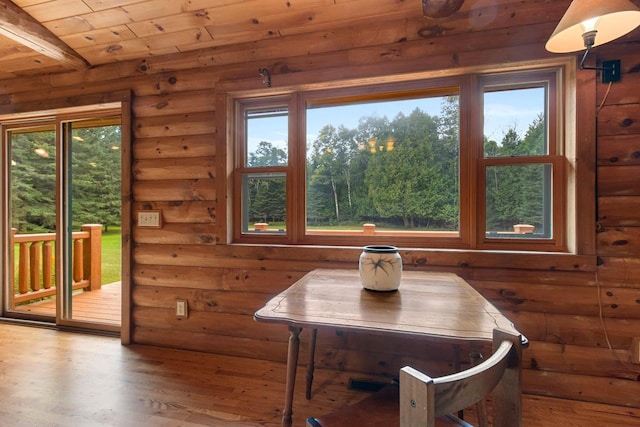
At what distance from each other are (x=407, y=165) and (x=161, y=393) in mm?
2037

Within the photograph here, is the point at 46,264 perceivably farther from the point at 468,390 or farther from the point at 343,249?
the point at 468,390

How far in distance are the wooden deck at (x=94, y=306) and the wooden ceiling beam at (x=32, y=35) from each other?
6.62 feet

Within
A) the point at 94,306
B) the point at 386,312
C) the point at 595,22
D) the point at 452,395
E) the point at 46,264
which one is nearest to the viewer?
the point at 452,395

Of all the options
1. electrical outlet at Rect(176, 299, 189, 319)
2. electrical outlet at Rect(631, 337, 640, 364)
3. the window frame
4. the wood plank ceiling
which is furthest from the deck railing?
electrical outlet at Rect(631, 337, 640, 364)

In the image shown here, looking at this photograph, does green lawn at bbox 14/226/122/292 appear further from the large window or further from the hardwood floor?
the large window

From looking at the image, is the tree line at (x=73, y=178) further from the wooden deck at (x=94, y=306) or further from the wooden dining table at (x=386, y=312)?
the wooden dining table at (x=386, y=312)

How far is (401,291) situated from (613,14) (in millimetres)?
1403

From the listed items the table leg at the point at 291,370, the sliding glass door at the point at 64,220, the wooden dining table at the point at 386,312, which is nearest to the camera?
the wooden dining table at the point at 386,312

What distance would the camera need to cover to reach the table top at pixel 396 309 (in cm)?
103

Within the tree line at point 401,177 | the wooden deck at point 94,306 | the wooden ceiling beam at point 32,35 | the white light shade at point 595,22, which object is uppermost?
the wooden ceiling beam at point 32,35

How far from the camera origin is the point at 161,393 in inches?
72.7

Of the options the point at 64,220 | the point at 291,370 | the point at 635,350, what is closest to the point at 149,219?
the point at 64,220

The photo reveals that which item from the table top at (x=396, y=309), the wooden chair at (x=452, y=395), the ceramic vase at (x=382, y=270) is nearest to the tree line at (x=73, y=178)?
the table top at (x=396, y=309)

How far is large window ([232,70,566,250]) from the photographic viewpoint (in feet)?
6.34
